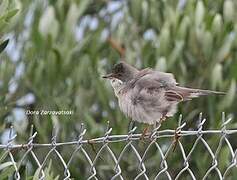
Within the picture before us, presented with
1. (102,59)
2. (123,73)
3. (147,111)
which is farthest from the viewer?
(102,59)

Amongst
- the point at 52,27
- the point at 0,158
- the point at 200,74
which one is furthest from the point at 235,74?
the point at 0,158

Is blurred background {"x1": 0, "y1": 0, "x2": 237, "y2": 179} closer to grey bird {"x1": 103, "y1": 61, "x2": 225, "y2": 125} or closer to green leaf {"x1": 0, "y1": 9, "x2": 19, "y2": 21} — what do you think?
grey bird {"x1": 103, "y1": 61, "x2": 225, "y2": 125}

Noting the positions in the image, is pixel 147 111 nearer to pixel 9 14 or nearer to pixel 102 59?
pixel 9 14

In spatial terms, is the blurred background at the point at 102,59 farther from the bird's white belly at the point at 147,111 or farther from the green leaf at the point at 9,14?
the green leaf at the point at 9,14

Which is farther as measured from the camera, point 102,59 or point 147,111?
point 102,59

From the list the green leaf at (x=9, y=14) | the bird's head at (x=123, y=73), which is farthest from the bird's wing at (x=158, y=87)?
the green leaf at (x=9, y=14)

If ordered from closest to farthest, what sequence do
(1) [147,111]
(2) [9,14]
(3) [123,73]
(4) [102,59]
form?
1. (2) [9,14]
2. (1) [147,111]
3. (3) [123,73]
4. (4) [102,59]

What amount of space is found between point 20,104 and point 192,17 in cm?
189

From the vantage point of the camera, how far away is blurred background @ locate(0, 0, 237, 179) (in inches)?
297

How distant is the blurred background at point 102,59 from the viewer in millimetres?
7551

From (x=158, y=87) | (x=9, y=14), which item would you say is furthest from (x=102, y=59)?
(x=9, y=14)

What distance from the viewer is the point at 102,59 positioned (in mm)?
8992

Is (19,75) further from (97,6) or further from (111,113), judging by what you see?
(97,6)

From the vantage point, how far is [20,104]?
8344mm
